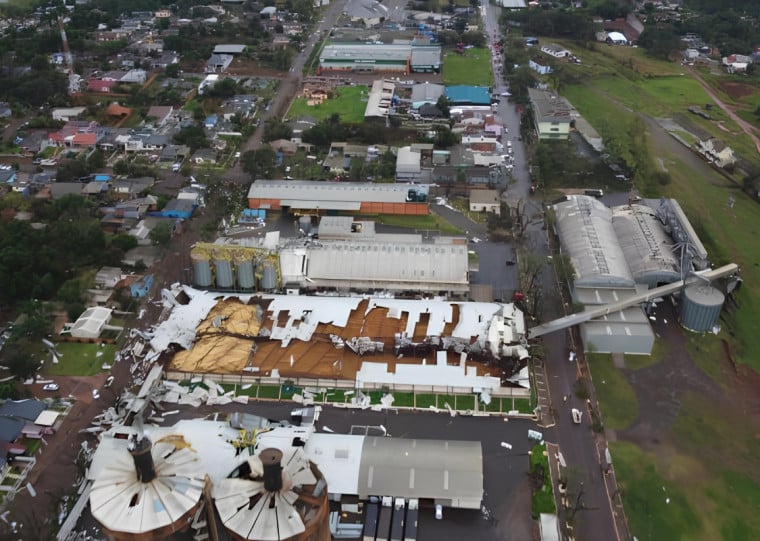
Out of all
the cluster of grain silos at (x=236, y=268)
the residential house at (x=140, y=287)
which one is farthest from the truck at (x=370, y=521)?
the residential house at (x=140, y=287)

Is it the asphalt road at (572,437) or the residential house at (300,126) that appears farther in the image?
the residential house at (300,126)

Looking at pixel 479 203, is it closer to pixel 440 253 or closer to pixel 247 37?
pixel 440 253

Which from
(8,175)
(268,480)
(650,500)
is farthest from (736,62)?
(268,480)

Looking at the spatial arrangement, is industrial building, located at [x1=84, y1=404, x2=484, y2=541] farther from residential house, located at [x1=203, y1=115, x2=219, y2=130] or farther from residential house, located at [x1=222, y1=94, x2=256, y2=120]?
residential house, located at [x1=222, y1=94, x2=256, y2=120]

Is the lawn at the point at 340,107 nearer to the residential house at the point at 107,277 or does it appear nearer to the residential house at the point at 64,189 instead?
the residential house at the point at 64,189

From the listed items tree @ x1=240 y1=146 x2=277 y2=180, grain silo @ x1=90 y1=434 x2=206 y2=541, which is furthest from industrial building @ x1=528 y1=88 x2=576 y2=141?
grain silo @ x1=90 y1=434 x2=206 y2=541

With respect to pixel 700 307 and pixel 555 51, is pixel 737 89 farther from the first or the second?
pixel 700 307
